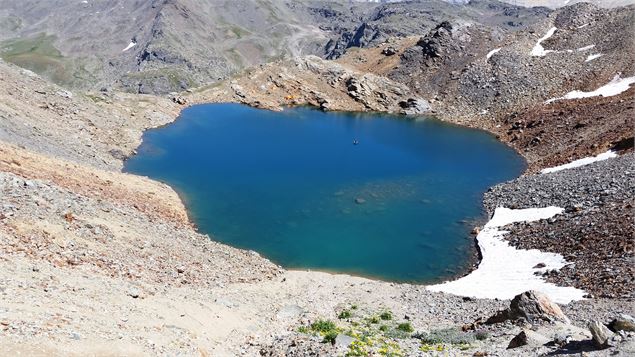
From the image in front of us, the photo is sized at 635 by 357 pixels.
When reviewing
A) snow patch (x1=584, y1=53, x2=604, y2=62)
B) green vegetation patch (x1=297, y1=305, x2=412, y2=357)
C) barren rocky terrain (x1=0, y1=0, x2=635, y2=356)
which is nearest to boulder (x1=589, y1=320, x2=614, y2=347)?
barren rocky terrain (x1=0, y1=0, x2=635, y2=356)

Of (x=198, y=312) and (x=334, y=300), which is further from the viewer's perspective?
(x=334, y=300)

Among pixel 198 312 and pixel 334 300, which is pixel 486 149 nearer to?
pixel 334 300

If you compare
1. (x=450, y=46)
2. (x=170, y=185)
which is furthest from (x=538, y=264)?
(x=450, y=46)

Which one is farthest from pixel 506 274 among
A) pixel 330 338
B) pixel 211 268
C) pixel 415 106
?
pixel 415 106

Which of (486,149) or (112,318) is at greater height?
(486,149)

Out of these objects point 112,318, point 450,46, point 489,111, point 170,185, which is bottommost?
point 112,318

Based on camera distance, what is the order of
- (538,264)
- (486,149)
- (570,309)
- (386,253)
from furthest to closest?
(486,149), (386,253), (538,264), (570,309)

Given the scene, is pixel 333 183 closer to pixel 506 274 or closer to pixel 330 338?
pixel 506 274
